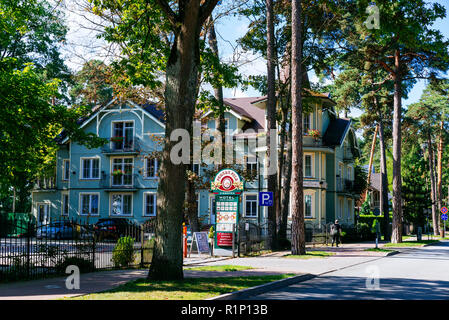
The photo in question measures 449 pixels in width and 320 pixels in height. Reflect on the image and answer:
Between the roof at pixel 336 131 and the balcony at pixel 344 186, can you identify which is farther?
the balcony at pixel 344 186

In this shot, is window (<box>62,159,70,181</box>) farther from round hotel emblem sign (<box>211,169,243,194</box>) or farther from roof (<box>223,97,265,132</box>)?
round hotel emblem sign (<box>211,169,243,194</box>)

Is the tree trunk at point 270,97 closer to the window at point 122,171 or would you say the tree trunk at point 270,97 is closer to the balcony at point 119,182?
the balcony at point 119,182

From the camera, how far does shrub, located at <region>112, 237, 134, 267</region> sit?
16766mm

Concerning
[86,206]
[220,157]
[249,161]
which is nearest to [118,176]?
[86,206]

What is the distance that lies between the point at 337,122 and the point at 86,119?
76.3 ft

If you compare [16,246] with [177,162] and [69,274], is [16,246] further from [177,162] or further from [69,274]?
[177,162]

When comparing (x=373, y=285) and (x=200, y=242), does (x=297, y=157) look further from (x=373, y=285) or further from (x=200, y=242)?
(x=373, y=285)

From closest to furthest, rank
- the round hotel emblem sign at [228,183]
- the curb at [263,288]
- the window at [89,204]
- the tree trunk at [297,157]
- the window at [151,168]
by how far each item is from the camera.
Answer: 1. the curb at [263,288]
2. the tree trunk at [297,157]
3. the round hotel emblem sign at [228,183]
4. the window at [151,168]
5. the window at [89,204]

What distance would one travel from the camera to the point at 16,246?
14320 mm

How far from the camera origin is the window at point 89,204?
4516 cm

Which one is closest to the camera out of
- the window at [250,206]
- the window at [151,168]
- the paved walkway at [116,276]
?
the paved walkway at [116,276]

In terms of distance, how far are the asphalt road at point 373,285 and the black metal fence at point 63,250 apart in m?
6.17

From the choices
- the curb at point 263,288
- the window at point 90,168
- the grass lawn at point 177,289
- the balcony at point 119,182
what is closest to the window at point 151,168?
the balcony at point 119,182
